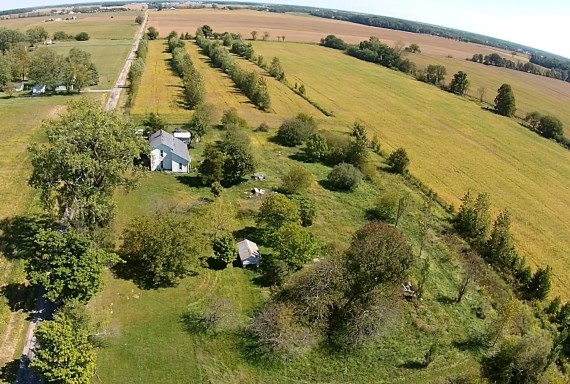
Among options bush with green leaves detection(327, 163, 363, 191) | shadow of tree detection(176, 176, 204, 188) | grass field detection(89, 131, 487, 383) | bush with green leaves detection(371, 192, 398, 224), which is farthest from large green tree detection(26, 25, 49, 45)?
bush with green leaves detection(371, 192, 398, 224)

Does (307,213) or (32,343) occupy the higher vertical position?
(307,213)

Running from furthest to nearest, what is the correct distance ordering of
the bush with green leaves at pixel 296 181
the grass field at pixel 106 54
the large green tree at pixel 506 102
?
the grass field at pixel 106 54
the large green tree at pixel 506 102
the bush with green leaves at pixel 296 181

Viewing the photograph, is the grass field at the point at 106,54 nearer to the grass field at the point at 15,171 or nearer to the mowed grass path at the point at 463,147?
the grass field at the point at 15,171

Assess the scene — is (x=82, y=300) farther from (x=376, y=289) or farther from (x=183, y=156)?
(x=183, y=156)

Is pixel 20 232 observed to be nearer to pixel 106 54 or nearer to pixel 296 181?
pixel 296 181

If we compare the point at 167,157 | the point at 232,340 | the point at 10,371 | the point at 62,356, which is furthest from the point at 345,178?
the point at 10,371

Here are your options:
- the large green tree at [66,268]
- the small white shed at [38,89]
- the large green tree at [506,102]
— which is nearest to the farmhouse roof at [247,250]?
the large green tree at [66,268]

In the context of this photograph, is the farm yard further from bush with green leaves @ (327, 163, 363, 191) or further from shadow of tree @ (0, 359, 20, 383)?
bush with green leaves @ (327, 163, 363, 191)
